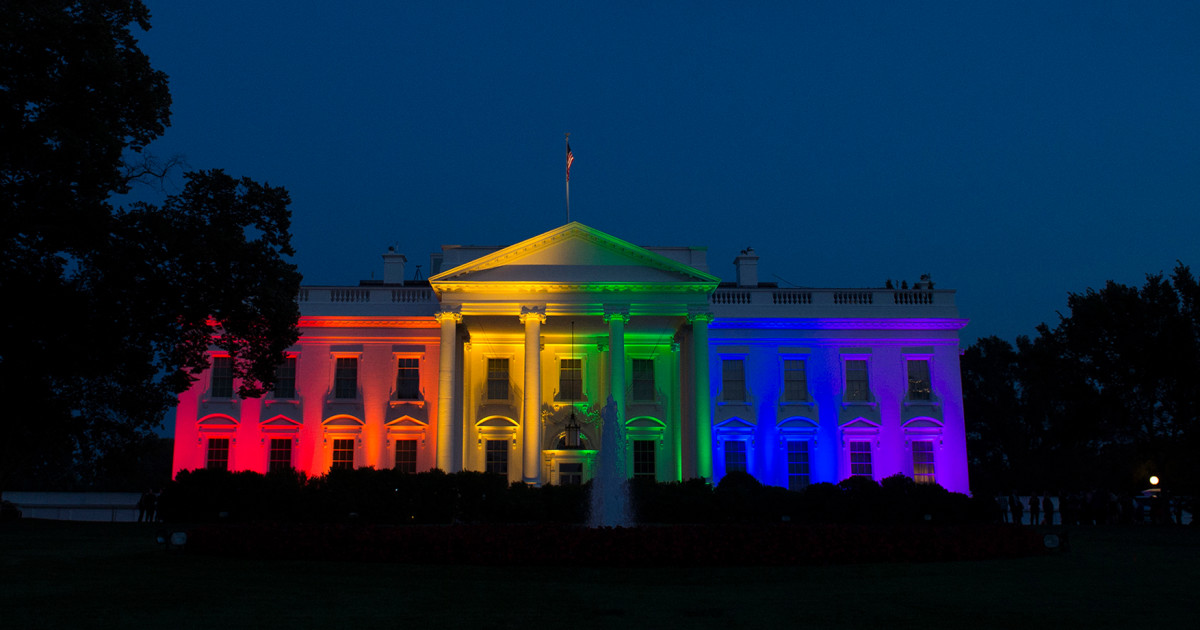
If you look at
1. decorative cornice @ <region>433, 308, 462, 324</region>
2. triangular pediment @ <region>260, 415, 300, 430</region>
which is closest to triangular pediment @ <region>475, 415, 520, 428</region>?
decorative cornice @ <region>433, 308, 462, 324</region>

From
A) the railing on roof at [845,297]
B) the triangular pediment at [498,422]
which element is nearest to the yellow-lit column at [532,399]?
the triangular pediment at [498,422]

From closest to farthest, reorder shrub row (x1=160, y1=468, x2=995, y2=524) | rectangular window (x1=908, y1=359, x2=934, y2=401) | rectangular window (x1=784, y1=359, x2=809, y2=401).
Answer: shrub row (x1=160, y1=468, x2=995, y2=524), rectangular window (x1=784, y1=359, x2=809, y2=401), rectangular window (x1=908, y1=359, x2=934, y2=401)

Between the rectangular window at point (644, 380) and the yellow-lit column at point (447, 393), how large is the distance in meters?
7.47

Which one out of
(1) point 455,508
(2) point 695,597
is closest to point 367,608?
(2) point 695,597

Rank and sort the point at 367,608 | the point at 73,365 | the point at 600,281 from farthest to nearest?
the point at 600,281, the point at 73,365, the point at 367,608

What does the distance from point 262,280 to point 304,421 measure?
44.5 ft

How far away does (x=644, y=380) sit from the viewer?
114 feet

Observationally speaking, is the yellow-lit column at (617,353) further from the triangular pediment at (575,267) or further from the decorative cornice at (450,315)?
the decorative cornice at (450,315)

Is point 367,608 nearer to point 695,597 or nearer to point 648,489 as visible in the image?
point 695,597

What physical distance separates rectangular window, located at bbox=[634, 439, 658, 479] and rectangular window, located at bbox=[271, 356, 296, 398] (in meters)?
13.0

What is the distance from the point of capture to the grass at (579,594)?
9.07 metres

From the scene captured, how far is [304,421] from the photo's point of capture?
111 ft

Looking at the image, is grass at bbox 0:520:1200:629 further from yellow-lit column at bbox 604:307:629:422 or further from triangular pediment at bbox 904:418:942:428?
triangular pediment at bbox 904:418:942:428

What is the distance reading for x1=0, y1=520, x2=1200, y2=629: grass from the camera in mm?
9070
